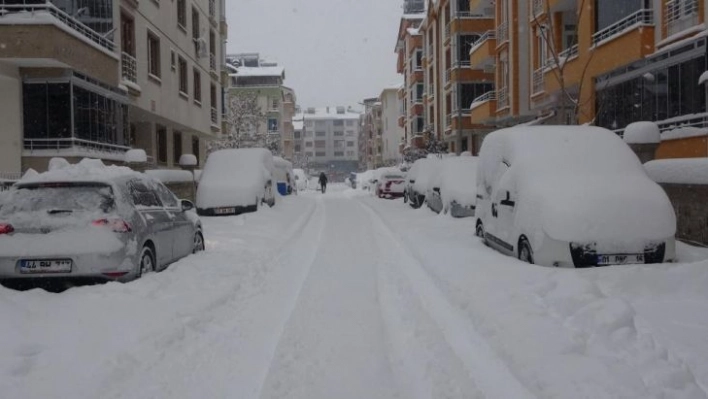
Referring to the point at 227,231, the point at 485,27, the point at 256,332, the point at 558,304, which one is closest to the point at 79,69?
the point at 227,231

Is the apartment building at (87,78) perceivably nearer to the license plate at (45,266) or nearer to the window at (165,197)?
the window at (165,197)

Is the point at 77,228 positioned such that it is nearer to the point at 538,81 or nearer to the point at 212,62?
the point at 538,81

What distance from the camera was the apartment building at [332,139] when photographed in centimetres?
15812

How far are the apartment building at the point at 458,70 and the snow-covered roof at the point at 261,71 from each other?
42787 millimetres

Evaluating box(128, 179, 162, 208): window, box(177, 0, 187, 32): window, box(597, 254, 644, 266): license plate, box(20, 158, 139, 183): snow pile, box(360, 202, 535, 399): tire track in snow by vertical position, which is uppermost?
box(177, 0, 187, 32): window

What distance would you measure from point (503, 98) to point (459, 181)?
1410 centimetres

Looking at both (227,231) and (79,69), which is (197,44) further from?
(227,231)

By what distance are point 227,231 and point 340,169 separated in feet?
469

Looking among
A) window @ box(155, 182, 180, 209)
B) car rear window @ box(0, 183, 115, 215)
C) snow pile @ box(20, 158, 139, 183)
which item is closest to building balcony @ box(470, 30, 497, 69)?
window @ box(155, 182, 180, 209)

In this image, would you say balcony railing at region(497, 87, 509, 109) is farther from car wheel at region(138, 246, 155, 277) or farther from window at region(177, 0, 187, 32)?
car wheel at region(138, 246, 155, 277)

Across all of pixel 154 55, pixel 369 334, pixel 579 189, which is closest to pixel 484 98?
pixel 154 55

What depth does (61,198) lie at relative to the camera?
7.09m

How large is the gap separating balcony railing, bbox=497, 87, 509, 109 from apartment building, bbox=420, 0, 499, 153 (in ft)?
11.1

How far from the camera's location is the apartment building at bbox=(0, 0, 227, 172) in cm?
1442
